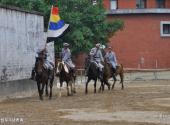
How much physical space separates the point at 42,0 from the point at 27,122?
30427 mm

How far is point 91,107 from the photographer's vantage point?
19422 millimetres

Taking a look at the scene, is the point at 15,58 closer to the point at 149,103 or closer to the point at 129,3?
the point at 149,103

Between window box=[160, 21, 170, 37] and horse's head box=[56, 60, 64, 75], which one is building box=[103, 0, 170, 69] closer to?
window box=[160, 21, 170, 37]

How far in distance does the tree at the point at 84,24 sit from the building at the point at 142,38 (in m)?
11.3

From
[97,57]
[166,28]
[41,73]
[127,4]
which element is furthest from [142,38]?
[41,73]

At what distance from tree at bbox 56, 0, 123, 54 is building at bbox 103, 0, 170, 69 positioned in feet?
37.0

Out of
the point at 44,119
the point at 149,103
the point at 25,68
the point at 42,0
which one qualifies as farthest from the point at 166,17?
the point at 44,119

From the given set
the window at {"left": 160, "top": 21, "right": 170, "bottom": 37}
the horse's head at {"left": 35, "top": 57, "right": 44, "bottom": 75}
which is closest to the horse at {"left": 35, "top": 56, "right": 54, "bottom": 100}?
the horse's head at {"left": 35, "top": 57, "right": 44, "bottom": 75}

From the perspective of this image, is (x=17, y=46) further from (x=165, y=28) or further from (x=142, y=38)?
(x=165, y=28)

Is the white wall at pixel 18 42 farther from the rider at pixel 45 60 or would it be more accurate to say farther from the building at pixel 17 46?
the rider at pixel 45 60

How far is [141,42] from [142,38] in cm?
42

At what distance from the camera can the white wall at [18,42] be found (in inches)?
949

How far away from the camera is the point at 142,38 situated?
205ft

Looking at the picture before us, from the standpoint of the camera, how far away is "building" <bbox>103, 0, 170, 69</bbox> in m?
62.2
